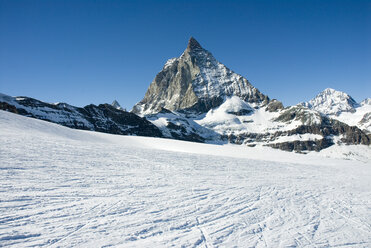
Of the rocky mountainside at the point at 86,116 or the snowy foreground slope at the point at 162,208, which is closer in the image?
the snowy foreground slope at the point at 162,208

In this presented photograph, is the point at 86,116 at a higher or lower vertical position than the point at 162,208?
higher

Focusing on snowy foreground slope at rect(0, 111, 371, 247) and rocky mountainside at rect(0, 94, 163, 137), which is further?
rocky mountainside at rect(0, 94, 163, 137)

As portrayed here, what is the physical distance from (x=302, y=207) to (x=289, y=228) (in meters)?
2.14

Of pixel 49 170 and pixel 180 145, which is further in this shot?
pixel 180 145

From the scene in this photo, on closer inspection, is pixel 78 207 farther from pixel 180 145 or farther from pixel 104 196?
pixel 180 145

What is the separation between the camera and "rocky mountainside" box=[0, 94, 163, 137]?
104 metres

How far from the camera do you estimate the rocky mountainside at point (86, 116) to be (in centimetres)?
10444

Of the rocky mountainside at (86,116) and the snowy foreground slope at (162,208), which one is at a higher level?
the rocky mountainside at (86,116)

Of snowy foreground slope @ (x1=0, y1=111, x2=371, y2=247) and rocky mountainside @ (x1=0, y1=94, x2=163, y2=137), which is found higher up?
rocky mountainside @ (x1=0, y1=94, x2=163, y2=137)

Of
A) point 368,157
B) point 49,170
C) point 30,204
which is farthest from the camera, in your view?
point 368,157

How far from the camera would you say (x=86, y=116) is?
128875 millimetres

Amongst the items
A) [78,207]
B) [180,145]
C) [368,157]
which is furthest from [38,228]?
[368,157]

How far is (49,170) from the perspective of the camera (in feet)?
27.7

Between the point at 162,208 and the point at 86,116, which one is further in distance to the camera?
the point at 86,116
